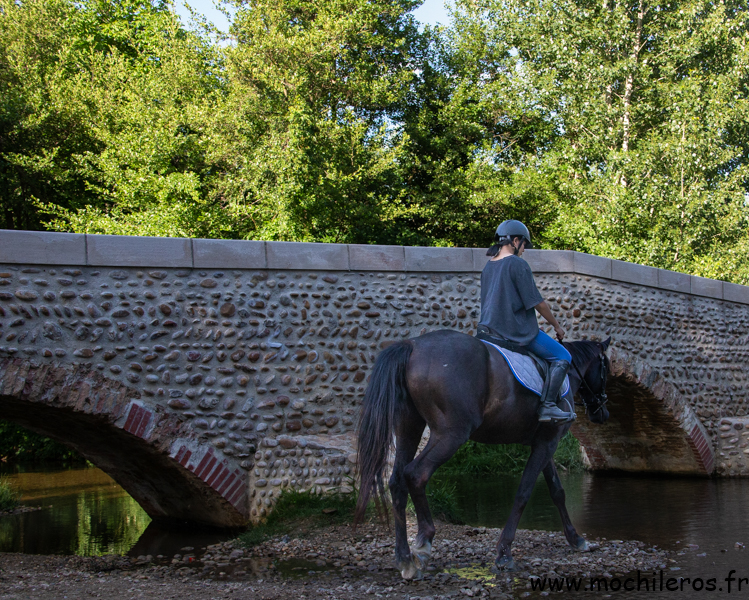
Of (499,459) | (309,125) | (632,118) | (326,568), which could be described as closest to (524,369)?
(326,568)

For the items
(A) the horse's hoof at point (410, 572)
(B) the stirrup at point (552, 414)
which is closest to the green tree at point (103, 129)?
(B) the stirrup at point (552, 414)

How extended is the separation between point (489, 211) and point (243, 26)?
300 inches

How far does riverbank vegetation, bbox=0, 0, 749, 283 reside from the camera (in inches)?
658

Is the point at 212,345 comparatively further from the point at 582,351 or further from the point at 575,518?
the point at 575,518

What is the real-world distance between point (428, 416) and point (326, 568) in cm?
140

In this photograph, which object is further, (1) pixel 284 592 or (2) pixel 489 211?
(2) pixel 489 211

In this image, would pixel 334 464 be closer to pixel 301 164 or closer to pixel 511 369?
pixel 511 369

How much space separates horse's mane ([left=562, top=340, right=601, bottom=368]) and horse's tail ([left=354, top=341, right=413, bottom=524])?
1.68 m

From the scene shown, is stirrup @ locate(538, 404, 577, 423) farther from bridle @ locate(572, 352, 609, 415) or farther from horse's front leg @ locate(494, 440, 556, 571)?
bridle @ locate(572, 352, 609, 415)

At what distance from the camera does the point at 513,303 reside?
5.42m

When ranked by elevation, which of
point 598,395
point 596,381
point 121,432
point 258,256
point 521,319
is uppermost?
point 258,256

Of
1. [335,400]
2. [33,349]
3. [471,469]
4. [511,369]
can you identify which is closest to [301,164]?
[471,469]

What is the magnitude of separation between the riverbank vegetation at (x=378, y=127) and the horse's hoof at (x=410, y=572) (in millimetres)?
11810

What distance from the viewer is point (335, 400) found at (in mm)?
8055
